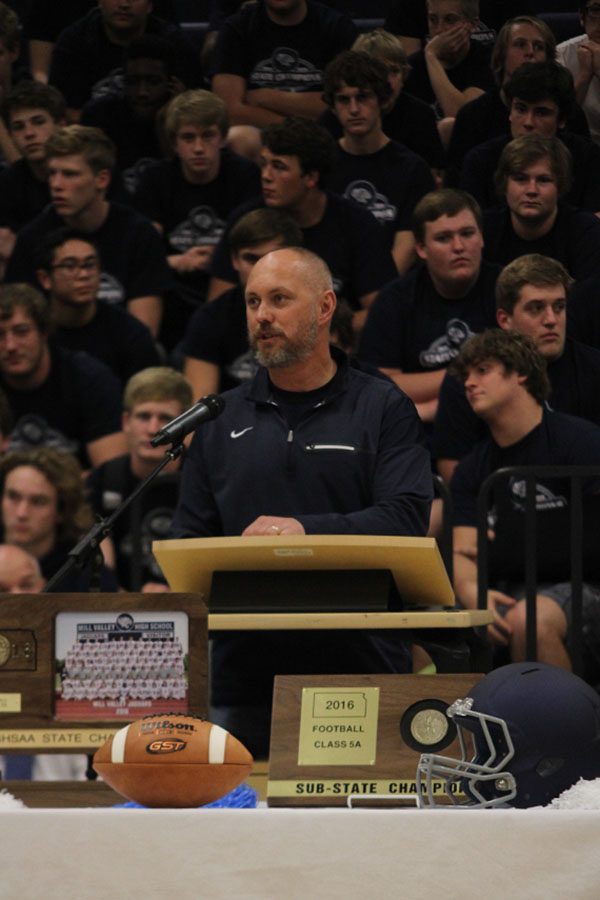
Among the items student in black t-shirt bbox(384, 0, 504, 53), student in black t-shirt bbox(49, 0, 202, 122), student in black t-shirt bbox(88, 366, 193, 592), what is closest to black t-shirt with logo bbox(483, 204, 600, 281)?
student in black t-shirt bbox(384, 0, 504, 53)

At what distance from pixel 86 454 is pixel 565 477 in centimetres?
212

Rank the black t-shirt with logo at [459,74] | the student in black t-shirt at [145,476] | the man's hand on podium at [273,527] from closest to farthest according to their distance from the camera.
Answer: the man's hand on podium at [273,527], the student in black t-shirt at [145,476], the black t-shirt with logo at [459,74]

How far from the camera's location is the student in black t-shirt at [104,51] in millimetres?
7438

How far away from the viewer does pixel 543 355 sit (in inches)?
234

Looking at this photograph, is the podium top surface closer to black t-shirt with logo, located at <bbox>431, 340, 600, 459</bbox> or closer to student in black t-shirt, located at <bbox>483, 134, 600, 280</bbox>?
black t-shirt with logo, located at <bbox>431, 340, 600, 459</bbox>

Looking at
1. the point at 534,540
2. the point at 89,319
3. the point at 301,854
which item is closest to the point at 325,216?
the point at 89,319

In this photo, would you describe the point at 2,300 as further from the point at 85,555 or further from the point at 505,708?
the point at 505,708

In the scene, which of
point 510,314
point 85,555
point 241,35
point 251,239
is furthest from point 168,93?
point 85,555

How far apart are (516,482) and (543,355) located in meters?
0.57

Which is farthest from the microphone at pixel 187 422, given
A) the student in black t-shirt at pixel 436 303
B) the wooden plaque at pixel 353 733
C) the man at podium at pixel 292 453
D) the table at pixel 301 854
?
the student in black t-shirt at pixel 436 303

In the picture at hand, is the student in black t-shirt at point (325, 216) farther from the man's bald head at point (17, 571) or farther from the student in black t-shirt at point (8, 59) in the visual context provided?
the man's bald head at point (17, 571)

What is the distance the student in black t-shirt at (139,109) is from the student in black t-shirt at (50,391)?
1403 millimetres

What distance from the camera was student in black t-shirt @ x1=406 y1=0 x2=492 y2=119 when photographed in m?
6.27

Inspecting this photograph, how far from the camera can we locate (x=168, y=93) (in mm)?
7758
